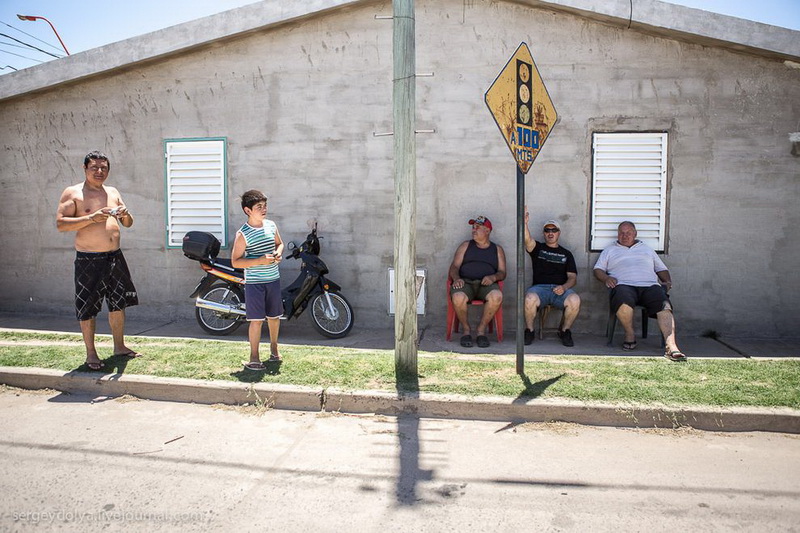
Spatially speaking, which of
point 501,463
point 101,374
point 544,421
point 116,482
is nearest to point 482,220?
point 544,421

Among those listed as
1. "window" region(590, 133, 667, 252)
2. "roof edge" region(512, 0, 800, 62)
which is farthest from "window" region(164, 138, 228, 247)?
"window" region(590, 133, 667, 252)

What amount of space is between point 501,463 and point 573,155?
488cm

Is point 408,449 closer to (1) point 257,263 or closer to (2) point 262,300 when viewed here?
(2) point 262,300

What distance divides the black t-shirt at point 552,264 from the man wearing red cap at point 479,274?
1.47ft

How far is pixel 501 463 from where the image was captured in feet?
13.0

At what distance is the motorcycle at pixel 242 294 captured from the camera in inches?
294

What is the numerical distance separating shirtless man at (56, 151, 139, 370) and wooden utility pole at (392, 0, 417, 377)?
2663 millimetres

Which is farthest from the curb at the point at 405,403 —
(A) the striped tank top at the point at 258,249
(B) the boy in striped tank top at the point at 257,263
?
(A) the striped tank top at the point at 258,249

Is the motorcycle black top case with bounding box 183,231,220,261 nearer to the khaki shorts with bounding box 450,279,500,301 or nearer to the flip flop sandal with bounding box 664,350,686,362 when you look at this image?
the khaki shorts with bounding box 450,279,500,301

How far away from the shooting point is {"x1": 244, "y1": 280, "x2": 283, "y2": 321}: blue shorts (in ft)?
18.7

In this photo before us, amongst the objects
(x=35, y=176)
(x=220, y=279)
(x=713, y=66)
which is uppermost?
(x=713, y=66)

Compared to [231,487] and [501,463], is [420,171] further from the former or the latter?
[231,487]

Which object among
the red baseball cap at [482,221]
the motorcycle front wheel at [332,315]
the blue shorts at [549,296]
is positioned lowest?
the motorcycle front wheel at [332,315]

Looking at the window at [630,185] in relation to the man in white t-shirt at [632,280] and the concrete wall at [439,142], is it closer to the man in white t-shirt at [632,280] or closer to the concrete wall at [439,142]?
the concrete wall at [439,142]
